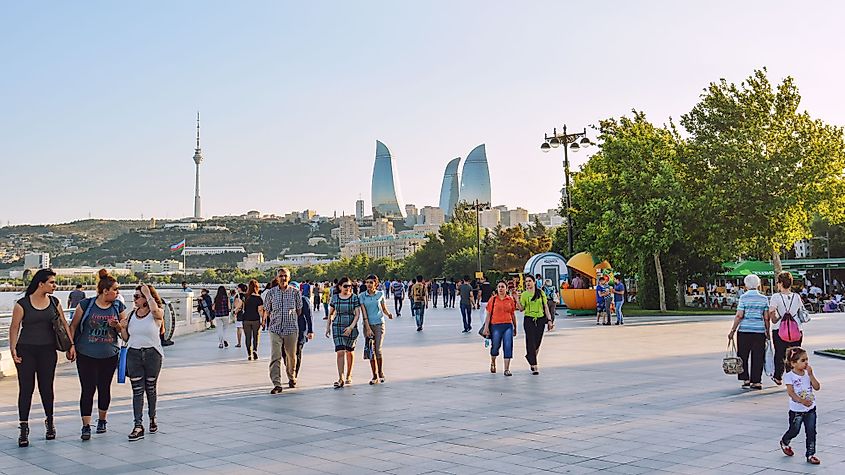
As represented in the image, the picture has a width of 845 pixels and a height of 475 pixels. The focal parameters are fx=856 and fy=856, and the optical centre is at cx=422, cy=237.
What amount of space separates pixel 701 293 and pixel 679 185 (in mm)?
13290

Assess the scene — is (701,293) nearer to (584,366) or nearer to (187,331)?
(187,331)

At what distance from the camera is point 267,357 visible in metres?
17.6

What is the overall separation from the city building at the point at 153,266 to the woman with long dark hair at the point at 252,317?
168 metres

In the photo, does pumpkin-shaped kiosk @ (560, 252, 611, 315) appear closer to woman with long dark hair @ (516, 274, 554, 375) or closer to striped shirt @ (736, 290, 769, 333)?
woman with long dark hair @ (516, 274, 554, 375)

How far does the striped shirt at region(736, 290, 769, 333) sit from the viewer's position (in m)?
11.5

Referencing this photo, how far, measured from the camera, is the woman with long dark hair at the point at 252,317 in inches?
A: 664

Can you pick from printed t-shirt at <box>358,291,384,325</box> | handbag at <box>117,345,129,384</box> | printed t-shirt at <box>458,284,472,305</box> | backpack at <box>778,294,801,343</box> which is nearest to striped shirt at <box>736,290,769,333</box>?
backpack at <box>778,294,801,343</box>

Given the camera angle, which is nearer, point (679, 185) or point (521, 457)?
point (521, 457)

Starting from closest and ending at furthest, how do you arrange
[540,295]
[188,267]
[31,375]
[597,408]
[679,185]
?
[31,375] → [597,408] → [540,295] → [679,185] → [188,267]

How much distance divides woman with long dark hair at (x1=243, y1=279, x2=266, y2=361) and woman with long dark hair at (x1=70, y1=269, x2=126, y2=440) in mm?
7823

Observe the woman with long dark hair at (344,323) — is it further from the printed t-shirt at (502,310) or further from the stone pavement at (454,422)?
the printed t-shirt at (502,310)

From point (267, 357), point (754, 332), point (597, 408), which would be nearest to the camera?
point (597, 408)

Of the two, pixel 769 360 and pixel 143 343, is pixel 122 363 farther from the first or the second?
pixel 769 360

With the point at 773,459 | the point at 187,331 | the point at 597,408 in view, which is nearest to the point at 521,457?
the point at 773,459
